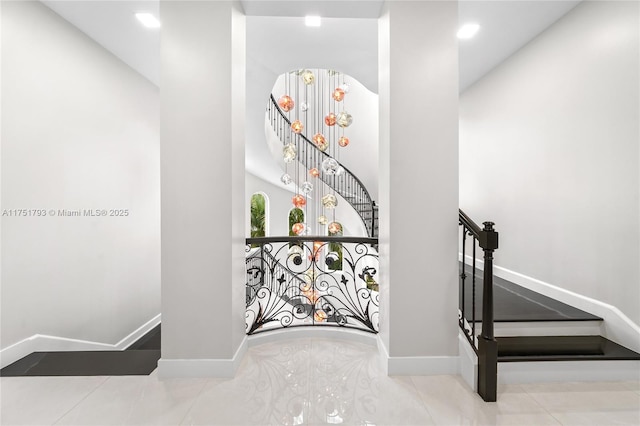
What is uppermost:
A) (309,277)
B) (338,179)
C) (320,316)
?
(338,179)

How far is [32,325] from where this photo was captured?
2842mm

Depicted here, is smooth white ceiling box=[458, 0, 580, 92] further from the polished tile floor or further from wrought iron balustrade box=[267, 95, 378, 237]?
wrought iron balustrade box=[267, 95, 378, 237]

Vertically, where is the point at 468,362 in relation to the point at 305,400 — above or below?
above

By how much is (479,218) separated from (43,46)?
5.41m

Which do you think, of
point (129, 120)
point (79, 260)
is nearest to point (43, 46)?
point (129, 120)

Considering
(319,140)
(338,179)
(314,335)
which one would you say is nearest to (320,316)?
(314,335)

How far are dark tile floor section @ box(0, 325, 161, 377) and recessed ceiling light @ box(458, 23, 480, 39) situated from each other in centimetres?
419

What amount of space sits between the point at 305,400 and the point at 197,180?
1738 millimetres

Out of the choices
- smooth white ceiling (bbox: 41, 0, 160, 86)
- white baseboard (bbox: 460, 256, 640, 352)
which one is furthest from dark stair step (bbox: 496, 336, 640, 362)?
smooth white ceiling (bbox: 41, 0, 160, 86)

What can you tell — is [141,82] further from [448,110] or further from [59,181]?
[448,110]

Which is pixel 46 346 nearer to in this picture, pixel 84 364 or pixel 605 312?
pixel 84 364

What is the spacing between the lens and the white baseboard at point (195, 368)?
2.39 meters

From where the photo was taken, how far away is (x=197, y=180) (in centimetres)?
243

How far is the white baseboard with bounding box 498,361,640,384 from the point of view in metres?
2.30
